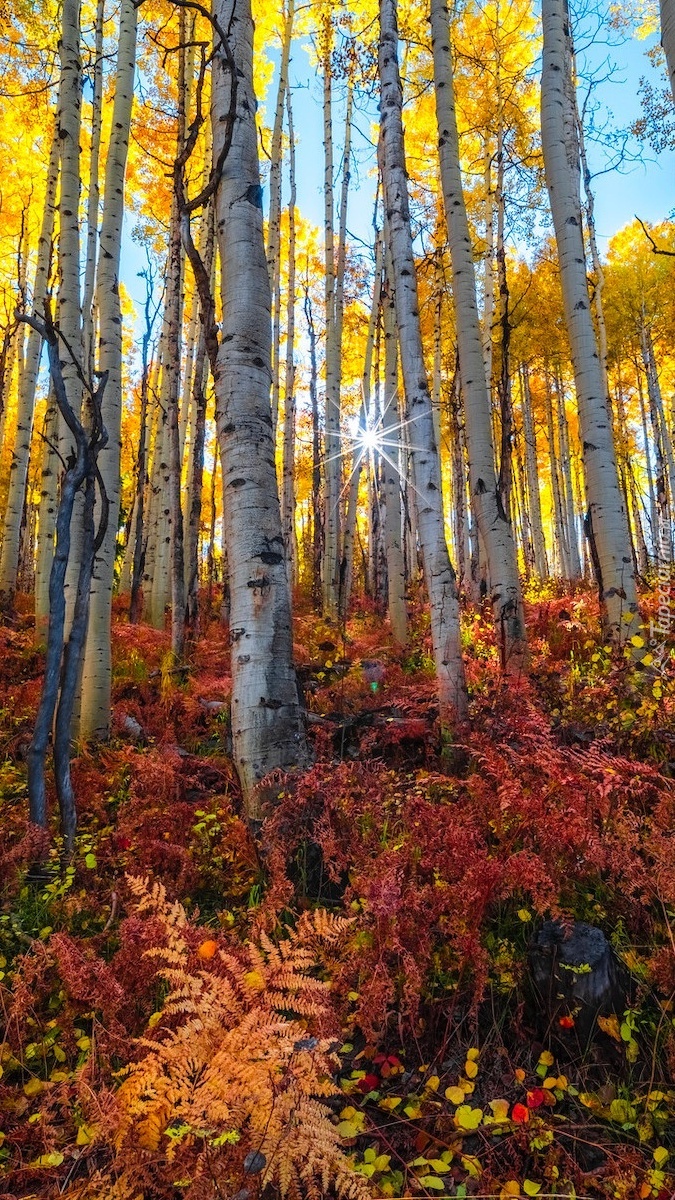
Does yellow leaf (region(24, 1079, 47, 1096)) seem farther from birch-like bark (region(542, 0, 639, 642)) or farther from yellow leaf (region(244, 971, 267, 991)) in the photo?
birch-like bark (region(542, 0, 639, 642))

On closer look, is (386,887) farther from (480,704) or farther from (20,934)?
(480,704)

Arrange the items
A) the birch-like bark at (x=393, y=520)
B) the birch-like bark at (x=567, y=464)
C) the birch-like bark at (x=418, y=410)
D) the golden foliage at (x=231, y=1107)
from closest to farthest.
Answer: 1. the golden foliage at (x=231, y=1107)
2. the birch-like bark at (x=418, y=410)
3. the birch-like bark at (x=393, y=520)
4. the birch-like bark at (x=567, y=464)

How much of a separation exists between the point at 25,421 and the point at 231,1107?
9323 mm

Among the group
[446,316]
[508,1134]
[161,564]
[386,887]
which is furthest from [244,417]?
[446,316]

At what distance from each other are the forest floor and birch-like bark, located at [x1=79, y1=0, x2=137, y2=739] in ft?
3.57

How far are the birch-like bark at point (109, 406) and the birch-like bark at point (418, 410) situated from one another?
2363 millimetres

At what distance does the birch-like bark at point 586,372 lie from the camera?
17.8ft

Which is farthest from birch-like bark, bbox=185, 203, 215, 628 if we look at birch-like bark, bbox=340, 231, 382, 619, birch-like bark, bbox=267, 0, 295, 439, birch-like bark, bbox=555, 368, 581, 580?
birch-like bark, bbox=555, 368, 581, 580

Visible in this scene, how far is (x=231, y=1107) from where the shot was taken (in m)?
1.62

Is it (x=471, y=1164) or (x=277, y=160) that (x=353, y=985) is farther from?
(x=277, y=160)

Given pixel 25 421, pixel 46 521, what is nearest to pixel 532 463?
pixel 25 421

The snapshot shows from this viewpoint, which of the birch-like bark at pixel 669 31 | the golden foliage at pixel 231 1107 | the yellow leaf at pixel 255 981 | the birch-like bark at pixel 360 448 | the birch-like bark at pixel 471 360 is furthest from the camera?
the birch-like bark at pixel 360 448

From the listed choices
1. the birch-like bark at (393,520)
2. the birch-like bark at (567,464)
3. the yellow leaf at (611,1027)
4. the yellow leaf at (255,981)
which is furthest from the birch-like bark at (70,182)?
the birch-like bark at (567,464)

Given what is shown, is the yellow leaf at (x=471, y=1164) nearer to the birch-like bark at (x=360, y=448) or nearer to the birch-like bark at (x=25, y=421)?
the birch-like bark at (x=360, y=448)
